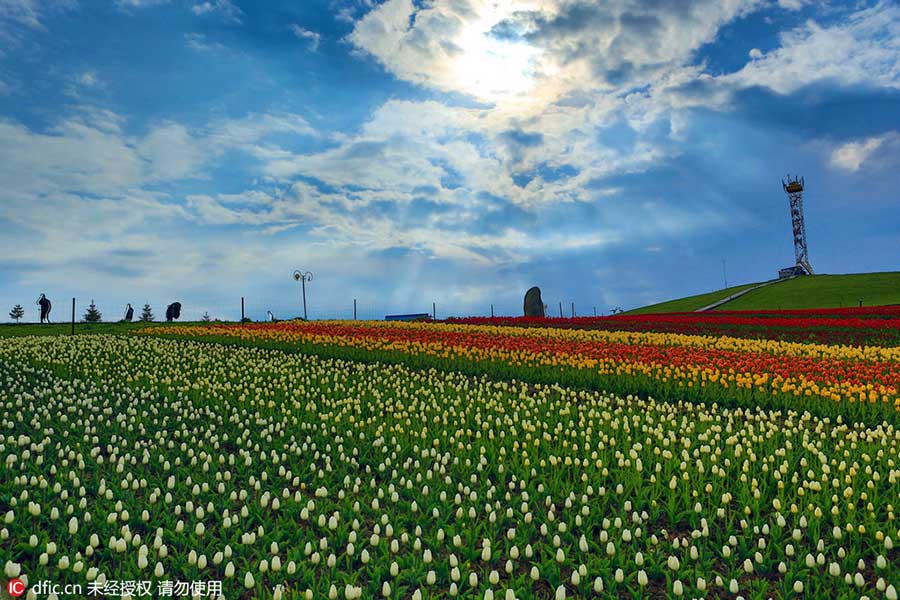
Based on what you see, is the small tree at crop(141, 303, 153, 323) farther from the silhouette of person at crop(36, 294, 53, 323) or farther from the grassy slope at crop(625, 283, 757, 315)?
the grassy slope at crop(625, 283, 757, 315)

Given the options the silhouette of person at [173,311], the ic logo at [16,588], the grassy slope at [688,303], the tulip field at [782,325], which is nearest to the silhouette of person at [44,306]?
the silhouette of person at [173,311]

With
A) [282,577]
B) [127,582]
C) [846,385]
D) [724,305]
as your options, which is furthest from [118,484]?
[724,305]

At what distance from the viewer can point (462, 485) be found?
6.85m

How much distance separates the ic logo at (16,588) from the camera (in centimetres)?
477

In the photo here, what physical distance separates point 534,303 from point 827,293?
103ft

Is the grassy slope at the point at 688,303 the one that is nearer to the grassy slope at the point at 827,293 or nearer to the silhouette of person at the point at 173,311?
the grassy slope at the point at 827,293

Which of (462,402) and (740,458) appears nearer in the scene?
(740,458)

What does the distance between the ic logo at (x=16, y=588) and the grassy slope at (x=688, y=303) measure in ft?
187

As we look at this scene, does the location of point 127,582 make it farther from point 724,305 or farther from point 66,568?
point 724,305

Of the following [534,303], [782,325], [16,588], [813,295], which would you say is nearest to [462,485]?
[16,588]

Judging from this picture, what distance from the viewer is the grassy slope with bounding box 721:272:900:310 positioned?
49000mm

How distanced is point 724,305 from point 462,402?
51.5m

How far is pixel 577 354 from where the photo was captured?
572 inches

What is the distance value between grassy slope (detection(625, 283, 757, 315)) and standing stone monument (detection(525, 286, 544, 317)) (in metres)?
21.7
